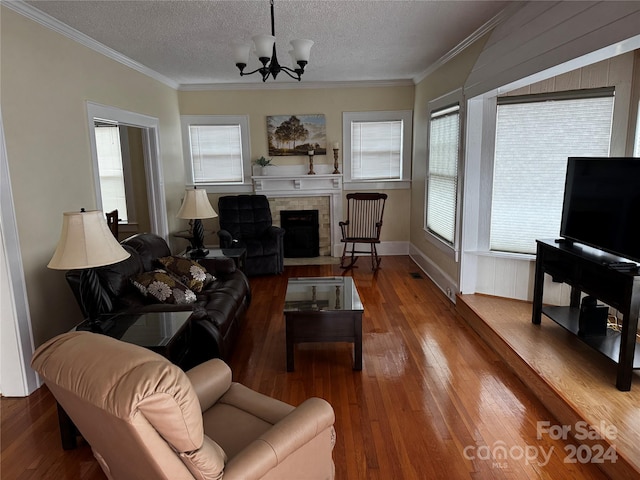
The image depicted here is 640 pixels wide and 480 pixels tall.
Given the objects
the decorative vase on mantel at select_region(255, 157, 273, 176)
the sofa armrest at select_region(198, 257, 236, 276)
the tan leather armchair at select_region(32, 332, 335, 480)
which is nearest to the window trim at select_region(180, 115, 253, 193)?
the decorative vase on mantel at select_region(255, 157, 273, 176)

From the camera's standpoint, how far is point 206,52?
4.33 meters

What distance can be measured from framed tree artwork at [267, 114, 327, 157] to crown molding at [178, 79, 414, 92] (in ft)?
1.41

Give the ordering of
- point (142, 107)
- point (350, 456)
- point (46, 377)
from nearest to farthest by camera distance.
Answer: point (46, 377)
point (350, 456)
point (142, 107)

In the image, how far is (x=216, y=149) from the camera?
652 cm

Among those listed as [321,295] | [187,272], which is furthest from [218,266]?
[321,295]

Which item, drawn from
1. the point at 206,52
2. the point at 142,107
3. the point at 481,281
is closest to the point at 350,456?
the point at 481,281

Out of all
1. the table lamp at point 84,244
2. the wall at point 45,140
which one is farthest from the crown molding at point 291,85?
the table lamp at point 84,244

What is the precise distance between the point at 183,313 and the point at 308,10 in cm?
237

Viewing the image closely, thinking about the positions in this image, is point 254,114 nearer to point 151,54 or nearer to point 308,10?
point 151,54

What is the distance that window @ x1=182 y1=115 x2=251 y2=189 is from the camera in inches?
252

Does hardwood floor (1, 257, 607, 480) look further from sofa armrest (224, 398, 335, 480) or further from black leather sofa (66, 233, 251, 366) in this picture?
sofa armrest (224, 398, 335, 480)

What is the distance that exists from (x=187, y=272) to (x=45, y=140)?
1.46 m

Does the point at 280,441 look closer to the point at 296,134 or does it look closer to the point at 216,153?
the point at 296,134

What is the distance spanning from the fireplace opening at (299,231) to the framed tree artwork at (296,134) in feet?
3.10
